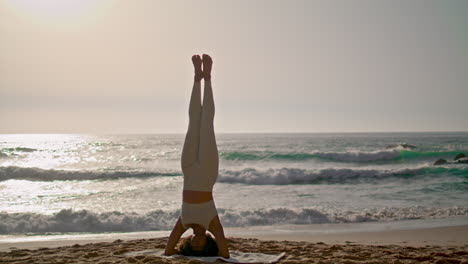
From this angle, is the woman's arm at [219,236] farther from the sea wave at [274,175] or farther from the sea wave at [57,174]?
the sea wave at [57,174]

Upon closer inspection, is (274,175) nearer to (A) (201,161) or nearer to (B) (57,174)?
(B) (57,174)

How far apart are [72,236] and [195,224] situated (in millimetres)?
4801

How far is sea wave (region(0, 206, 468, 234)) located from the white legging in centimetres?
519

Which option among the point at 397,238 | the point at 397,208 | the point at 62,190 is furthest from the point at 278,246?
the point at 62,190

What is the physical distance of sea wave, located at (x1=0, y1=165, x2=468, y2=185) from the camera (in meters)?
22.1

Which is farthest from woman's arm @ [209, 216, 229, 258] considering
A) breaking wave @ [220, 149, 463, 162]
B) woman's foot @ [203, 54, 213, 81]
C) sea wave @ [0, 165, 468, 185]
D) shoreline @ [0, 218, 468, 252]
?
breaking wave @ [220, 149, 463, 162]

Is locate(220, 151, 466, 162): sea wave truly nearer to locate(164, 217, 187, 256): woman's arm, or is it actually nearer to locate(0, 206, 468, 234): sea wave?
locate(0, 206, 468, 234): sea wave

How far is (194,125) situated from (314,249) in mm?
3016

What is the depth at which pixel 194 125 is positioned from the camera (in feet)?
19.2

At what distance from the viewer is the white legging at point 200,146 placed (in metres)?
5.79

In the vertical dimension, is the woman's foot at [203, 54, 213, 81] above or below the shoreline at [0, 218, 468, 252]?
above

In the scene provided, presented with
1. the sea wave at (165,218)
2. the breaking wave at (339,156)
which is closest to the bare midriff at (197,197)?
the sea wave at (165,218)

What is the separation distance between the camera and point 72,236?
30.6 feet

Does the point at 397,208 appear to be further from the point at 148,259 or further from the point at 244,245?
the point at 148,259
